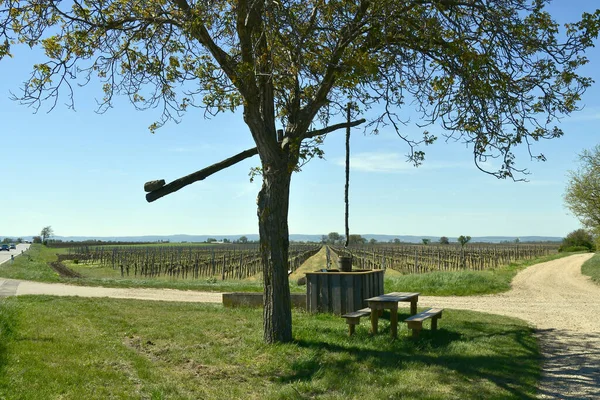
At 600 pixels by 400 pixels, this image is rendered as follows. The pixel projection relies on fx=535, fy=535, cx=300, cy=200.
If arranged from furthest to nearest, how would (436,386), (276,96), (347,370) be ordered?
(276,96), (347,370), (436,386)

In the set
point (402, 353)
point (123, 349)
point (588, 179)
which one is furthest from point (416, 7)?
point (588, 179)

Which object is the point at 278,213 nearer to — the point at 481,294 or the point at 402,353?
the point at 402,353

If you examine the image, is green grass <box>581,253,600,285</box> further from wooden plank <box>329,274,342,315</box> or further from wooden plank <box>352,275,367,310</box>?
wooden plank <box>329,274,342,315</box>

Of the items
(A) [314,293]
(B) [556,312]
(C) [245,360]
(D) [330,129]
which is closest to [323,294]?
(A) [314,293]

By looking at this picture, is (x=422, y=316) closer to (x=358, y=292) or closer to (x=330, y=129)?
(x=358, y=292)

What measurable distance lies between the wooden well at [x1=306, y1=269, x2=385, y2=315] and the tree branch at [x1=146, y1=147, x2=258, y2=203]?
11.8 ft

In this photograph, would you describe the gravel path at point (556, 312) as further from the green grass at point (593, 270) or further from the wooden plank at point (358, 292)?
the wooden plank at point (358, 292)

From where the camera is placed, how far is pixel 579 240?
55.4m

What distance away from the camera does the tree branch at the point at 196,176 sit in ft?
28.4

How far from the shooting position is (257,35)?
8.29 metres

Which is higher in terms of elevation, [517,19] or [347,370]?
[517,19]

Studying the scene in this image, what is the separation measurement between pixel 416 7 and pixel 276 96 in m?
2.99

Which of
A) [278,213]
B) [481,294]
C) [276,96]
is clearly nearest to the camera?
[278,213]

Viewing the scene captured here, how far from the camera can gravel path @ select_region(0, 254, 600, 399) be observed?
651cm
